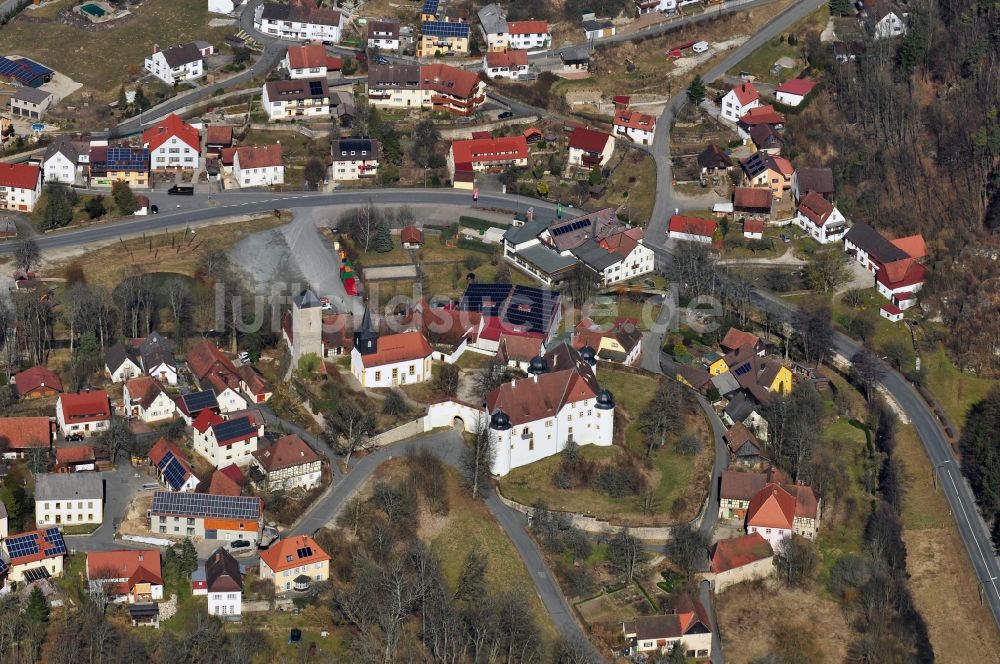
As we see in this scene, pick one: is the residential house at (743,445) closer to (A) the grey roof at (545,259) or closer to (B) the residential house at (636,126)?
(A) the grey roof at (545,259)

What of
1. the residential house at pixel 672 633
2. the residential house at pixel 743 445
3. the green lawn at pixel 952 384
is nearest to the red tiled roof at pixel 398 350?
the residential house at pixel 743 445

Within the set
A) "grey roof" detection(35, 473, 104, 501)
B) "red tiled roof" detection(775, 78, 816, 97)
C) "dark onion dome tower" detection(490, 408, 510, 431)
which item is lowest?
"grey roof" detection(35, 473, 104, 501)

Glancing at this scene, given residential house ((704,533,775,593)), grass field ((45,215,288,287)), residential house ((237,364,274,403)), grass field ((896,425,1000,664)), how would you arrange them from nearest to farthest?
grass field ((896,425,1000,664)) < residential house ((704,533,775,593)) < residential house ((237,364,274,403)) < grass field ((45,215,288,287))

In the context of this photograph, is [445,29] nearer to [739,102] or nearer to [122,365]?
[739,102]

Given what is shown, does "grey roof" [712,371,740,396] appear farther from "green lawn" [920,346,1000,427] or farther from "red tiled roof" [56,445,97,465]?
"red tiled roof" [56,445,97,465]

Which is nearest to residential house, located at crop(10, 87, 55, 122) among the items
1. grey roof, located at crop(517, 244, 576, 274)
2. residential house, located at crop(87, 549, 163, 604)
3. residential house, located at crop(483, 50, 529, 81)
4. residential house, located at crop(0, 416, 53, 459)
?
residential house, located at crop(483, 50, 529, 81)

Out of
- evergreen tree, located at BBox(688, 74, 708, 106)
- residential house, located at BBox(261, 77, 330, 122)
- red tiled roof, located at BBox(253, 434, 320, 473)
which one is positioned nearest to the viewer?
red tiled roof, located at BBox(253, 434, 320, 473)
